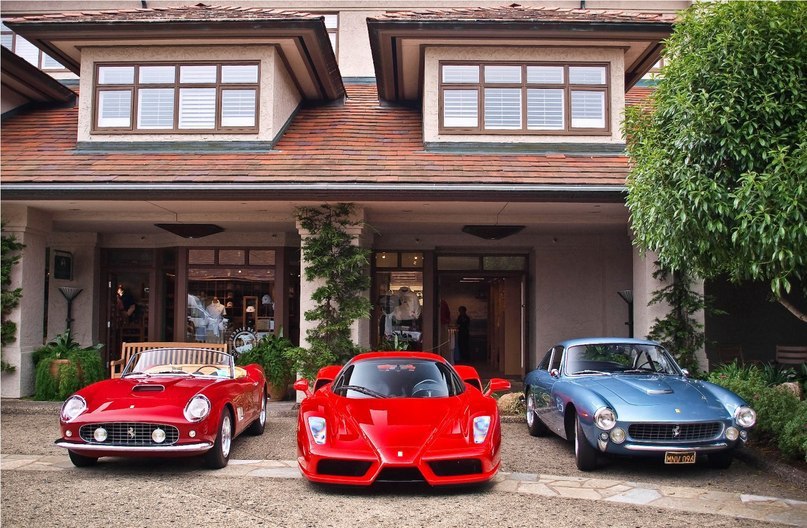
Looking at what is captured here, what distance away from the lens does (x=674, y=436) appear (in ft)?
20.4

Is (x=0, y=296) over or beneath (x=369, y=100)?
beneath

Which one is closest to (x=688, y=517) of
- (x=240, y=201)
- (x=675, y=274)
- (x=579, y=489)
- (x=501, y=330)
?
(x=579, y=489)

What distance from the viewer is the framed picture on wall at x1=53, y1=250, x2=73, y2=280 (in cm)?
1405

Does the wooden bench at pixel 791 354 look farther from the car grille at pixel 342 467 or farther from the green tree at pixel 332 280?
the car grille at pixel 342 467

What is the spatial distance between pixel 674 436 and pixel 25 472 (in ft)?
21.0

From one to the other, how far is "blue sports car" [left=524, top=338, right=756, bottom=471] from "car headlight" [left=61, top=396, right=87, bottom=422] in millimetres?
4963

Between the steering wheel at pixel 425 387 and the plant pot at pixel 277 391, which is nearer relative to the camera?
the steering wheel at pixel 425 387

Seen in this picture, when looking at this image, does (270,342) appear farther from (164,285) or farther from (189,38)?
(189,38)

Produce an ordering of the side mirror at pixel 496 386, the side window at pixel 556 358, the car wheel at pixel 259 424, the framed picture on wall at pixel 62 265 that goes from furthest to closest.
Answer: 1. the framed picture on wall at pixel 62 265
2. the car wheel at pixel 259 424
3. the side window at pixel 556 358
4. the side mirror at pixel 496 386

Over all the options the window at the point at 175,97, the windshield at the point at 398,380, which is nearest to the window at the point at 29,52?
the window at the point at 175,97

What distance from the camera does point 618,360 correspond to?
25.8 ft

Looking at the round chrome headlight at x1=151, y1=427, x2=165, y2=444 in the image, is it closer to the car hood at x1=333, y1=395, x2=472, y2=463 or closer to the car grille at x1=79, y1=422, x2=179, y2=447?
the car grille at x1=79, y1=422, x2=179, y2=447

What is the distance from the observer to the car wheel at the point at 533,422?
335 inches

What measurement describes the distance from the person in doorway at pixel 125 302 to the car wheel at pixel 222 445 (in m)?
9.09
